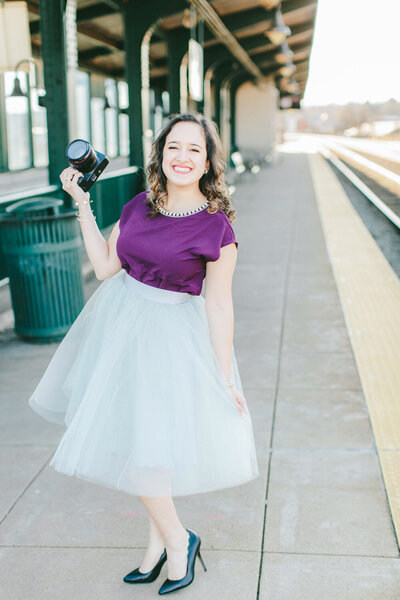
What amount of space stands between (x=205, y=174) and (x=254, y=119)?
2880 centimetres

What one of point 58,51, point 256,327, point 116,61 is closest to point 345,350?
point 256,327

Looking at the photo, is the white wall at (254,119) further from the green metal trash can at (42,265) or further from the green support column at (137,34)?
the green metal trash can at (42,265)

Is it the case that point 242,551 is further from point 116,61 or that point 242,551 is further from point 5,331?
point 116,61

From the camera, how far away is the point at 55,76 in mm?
6805

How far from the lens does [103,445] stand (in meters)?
2.28

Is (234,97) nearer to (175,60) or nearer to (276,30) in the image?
(276,30)

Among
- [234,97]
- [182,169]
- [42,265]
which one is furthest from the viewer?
[234,97]

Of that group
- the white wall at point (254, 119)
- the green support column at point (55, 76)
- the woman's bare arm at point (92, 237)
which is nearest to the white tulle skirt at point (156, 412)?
the woman's bare arm at point (92, 237)

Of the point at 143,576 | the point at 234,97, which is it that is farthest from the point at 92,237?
the point at 234,97

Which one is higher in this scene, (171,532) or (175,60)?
(175,60)

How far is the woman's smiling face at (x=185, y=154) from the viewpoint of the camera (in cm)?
234

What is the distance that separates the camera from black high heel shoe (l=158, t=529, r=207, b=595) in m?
2.42

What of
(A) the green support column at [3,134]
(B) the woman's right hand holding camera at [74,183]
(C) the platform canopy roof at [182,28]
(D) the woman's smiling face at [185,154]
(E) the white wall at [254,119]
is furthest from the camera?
(E) the white wall at [254,119]

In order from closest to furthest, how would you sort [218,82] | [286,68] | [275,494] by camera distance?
[275,494]
[218,82]
[286,68]
